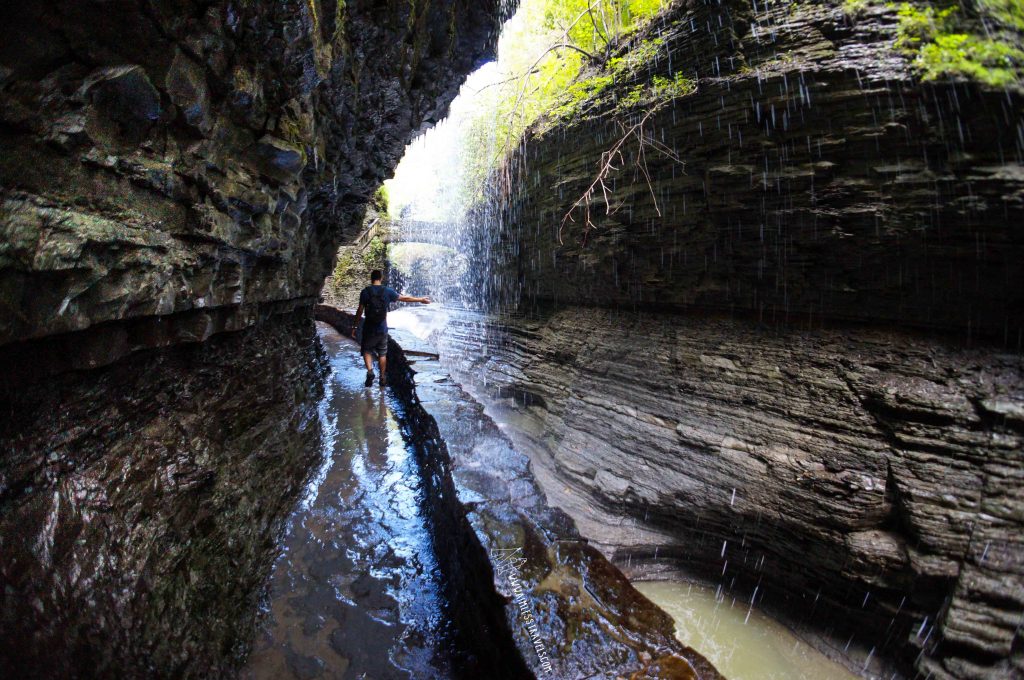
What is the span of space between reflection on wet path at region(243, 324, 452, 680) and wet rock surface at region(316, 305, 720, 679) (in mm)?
401

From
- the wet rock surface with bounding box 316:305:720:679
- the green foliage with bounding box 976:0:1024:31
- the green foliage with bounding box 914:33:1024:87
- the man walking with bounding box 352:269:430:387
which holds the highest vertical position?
the green foliage with bounding box 976:0:1024:31

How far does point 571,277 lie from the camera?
7352mm

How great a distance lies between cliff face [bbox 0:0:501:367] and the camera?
1.41 m

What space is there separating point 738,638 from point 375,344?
6773mm

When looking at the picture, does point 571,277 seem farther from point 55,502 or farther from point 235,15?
point 55,502

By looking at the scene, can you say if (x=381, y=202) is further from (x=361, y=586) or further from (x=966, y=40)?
(x=966, y=40)

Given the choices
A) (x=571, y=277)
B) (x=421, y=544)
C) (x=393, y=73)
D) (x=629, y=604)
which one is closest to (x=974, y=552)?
(x=629, y=604)

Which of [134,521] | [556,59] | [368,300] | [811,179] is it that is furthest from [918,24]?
[368,300]

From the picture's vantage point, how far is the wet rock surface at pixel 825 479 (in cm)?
332

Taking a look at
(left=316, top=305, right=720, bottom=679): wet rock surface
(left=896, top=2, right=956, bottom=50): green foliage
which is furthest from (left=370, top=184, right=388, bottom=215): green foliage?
(left=896, top=2, right=956, bottom=50): green foliage

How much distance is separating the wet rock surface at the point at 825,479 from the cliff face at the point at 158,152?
15.5 ft

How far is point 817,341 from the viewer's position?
180 inches

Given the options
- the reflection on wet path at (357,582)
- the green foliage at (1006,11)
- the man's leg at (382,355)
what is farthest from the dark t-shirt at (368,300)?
the green foliage at (1006,11)

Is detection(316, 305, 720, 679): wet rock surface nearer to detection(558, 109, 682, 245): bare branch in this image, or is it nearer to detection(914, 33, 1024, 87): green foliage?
detection(558, 109, 682, 245): bare branch
